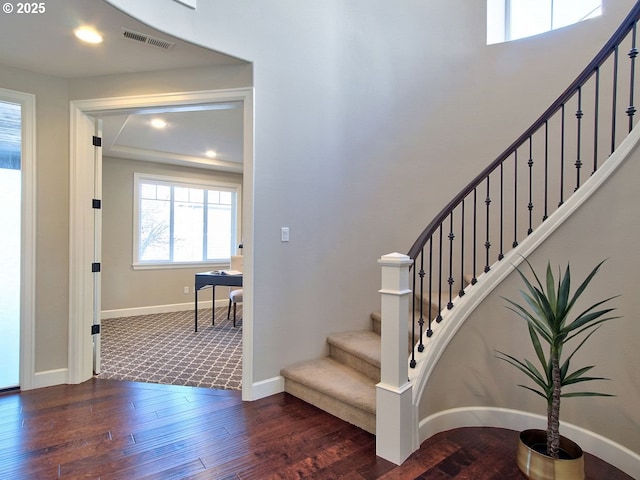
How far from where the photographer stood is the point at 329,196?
294cm

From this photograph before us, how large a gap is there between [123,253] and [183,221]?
1.04 metres

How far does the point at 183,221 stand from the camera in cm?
582

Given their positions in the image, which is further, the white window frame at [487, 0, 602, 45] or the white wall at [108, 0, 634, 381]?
the white window frame at [487, 0, 602, 45]

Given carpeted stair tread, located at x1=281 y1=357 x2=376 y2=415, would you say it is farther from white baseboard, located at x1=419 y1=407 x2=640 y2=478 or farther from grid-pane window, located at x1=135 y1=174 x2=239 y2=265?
grid-pane window, located at x1=135 y1=174 x2=239 y2=265

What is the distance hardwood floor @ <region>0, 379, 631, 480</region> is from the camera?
5.81ft

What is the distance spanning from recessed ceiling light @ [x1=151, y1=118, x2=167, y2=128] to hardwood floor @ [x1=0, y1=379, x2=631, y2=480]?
2880 mm

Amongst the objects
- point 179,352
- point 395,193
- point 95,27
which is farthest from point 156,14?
point 179,352

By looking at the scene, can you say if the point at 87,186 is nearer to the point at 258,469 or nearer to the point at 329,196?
the point at 329,196

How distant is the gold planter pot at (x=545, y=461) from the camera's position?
158cm

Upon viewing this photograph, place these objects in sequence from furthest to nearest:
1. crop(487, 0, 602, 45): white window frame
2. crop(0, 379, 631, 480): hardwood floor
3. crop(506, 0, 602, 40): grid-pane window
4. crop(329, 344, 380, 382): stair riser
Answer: crop(487, 0, 602, 45): white window frame < crop(506, 0, 602, 40): grid-pane window < crop(329, 344, 380, 382): stair riser < crop(0, 379, 631, 480): hardwood floor

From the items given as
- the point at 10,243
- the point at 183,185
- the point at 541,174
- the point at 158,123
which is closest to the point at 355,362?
the point at 541,174

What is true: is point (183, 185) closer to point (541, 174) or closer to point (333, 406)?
point (333, 406)

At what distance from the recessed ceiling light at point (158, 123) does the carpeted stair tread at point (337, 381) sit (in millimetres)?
3127

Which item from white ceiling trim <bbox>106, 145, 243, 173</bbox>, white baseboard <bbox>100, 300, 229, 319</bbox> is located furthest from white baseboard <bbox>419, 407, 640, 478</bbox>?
white ceiling trim <bbox>106, 145, 243, 173</bbox>
